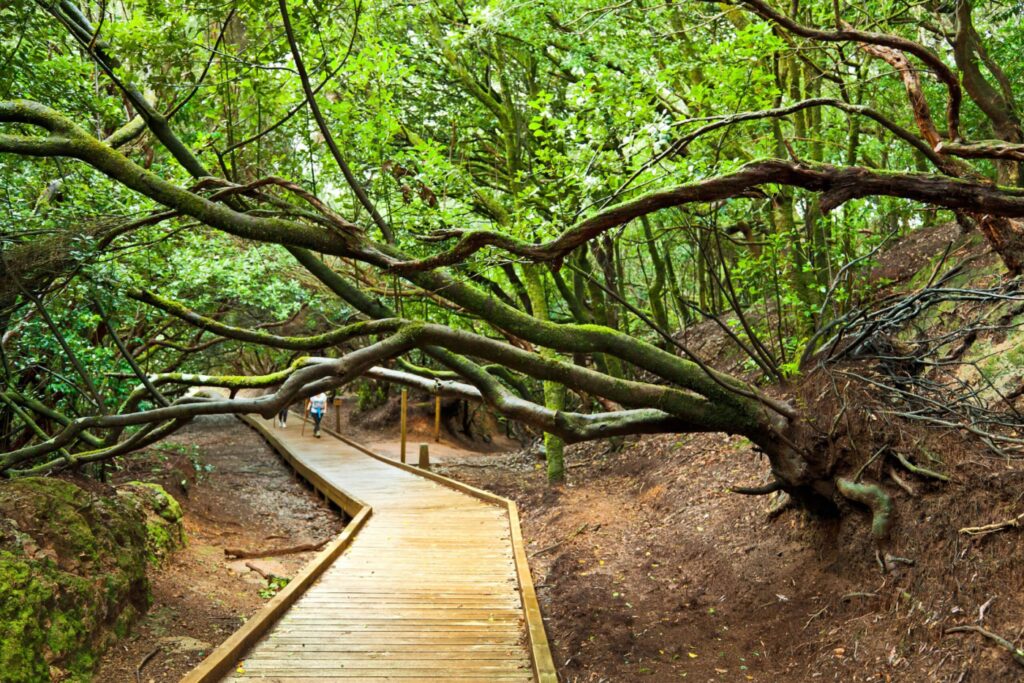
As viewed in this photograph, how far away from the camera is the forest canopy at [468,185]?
17.2ft

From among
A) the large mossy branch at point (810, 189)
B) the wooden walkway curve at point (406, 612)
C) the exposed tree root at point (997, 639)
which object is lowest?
the wooden walkway curve at point (406, 612)

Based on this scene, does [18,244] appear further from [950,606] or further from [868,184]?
[950,606]

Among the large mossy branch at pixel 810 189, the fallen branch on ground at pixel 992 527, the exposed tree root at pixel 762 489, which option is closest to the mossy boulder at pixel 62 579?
the large mossy branch at pixel 810 189

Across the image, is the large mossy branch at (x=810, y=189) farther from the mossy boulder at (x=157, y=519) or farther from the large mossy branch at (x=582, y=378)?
the mossy boulder at (x=157, y=519)

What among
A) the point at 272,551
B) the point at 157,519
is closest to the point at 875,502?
the point at 157,519

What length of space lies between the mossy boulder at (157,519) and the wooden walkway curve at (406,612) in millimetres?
2052

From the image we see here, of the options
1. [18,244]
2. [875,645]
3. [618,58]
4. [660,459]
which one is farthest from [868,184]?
[660,459]

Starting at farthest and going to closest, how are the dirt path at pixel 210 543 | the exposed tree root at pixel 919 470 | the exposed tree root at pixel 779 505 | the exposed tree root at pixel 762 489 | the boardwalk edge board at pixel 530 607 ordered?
the exposed tree root at pixel 779 505 < the dirt path at pixel 210 543 < the exposed tree root at pixel 762 489 < the exposed tree root at pixel 919 470 < the boardwalk edge board at pixel 530 607

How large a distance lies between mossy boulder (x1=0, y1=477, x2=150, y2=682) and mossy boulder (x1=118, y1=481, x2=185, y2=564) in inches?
36.9

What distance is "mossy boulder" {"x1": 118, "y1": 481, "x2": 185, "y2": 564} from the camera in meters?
8.64

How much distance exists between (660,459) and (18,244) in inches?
385

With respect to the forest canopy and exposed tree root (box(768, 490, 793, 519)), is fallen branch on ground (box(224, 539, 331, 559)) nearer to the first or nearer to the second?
the forest canopy

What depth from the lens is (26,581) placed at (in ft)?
18.2

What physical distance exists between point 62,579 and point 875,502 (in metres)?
6.52
